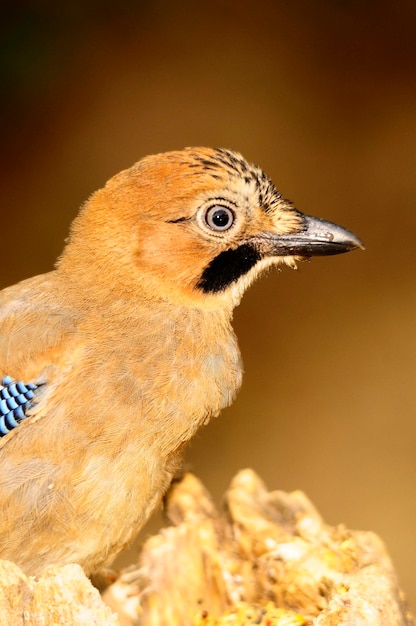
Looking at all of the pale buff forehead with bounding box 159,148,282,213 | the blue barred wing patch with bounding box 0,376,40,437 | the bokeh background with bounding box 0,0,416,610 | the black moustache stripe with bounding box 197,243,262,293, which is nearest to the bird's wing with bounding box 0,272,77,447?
the blue barred wing patch with bounding box 0,376,40,437

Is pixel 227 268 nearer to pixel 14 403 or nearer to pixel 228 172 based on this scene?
pixel 228 172

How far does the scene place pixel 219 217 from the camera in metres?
2.76

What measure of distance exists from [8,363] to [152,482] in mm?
533

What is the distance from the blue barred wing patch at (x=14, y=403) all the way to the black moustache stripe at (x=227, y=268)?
0.61 meters

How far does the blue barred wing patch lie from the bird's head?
0.42 m

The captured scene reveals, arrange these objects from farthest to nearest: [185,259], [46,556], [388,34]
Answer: [388,34] < [185,259] < [46,556]

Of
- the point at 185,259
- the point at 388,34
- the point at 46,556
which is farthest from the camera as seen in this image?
the point at 388,34

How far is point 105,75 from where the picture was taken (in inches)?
221

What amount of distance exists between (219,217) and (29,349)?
68 cm

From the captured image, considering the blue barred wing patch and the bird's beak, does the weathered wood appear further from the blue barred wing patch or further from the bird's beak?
the bird's beak

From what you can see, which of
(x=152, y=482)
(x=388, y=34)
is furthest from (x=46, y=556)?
(x=388, y=34)

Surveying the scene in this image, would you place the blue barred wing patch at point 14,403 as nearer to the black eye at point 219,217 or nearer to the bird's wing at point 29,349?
the bird's wing at point 29,349

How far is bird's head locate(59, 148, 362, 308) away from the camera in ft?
8.96

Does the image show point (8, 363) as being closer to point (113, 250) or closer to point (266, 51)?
point (113, 250)
